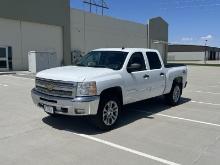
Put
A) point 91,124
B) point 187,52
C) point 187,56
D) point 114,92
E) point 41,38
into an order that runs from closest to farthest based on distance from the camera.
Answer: point 114,92 → point 91,124 → point 41,38 → point 187,56 → point 187,52

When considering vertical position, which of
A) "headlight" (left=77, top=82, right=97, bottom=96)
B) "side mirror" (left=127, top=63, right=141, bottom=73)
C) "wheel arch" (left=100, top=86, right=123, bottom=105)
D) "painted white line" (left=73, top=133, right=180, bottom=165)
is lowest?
"painted white line" (left=73, top=133, right=180, bottom=165)

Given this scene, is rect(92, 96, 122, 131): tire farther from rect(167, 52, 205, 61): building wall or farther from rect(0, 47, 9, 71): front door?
rect(167, 52, 205, 61): building wall

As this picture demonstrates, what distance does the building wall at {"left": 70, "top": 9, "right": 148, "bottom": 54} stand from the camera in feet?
107

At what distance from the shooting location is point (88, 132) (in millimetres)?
6523

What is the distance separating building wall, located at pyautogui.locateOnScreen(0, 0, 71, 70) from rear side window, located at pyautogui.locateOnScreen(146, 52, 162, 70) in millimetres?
18891

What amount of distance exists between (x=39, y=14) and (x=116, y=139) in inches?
932

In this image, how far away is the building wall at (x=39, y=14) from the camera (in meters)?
25.0

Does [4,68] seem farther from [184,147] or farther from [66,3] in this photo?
[184,147]

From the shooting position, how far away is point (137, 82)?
7.71m

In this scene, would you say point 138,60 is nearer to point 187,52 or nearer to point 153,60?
point 153,60

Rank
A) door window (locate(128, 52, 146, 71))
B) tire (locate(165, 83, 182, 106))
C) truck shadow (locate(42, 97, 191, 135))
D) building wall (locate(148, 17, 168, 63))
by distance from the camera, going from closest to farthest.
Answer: truck shadow (locate(42, 97, 191, 135))
door window (locate(128, 52, 146, 71))
tire (locate(165, 83, 182, 106))
building wall (locate(148, 17, 168, 63))

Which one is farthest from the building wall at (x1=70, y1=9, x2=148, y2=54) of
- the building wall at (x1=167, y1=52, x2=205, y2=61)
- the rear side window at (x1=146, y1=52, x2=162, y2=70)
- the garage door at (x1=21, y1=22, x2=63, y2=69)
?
the building wall at (x1=167, y1=52, x2=205, y2=61)

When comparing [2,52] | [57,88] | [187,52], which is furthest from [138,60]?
[187,52]

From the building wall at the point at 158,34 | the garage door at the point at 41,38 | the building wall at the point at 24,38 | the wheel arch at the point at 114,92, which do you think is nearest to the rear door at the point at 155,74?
the wheel arch at the point at 114,92
